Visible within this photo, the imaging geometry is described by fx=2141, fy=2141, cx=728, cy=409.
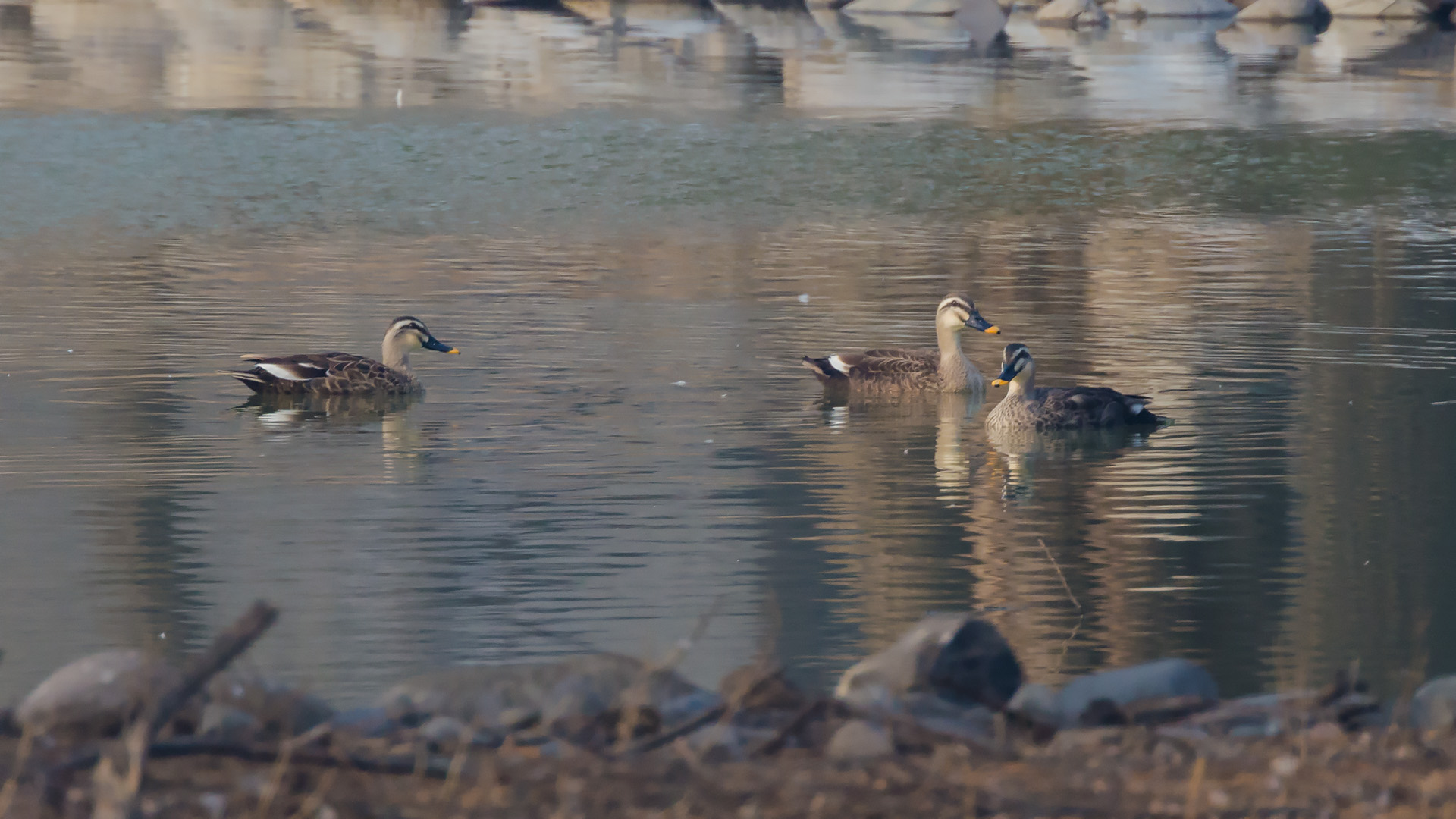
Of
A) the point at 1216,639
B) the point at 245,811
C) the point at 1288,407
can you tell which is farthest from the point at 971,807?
the point at 1288,407

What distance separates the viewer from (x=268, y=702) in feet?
23.9

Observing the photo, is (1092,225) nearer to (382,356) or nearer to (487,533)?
(382,356)

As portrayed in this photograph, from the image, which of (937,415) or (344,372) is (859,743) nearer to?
(937,415)

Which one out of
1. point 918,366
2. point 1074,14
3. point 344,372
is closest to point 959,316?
point 918,366

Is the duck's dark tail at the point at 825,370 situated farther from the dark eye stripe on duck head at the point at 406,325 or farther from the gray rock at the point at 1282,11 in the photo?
the gray rock at the point at 1282,11

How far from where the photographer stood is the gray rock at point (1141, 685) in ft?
25.3

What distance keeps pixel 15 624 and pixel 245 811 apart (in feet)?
13.9

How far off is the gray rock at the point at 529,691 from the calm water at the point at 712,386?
3.05 ft

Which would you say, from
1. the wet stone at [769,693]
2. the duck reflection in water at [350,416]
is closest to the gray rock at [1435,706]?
the wet stone at [769,693]

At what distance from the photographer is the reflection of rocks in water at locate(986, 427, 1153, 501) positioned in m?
14.5

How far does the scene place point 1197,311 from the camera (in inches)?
813

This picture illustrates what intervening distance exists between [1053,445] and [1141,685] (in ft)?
24.2

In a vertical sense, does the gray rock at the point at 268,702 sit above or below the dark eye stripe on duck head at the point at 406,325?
below

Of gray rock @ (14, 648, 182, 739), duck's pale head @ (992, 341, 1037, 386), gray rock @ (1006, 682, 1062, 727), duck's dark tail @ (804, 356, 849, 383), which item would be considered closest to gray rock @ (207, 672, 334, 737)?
gray rock @ (14, 648, 182, 739)
